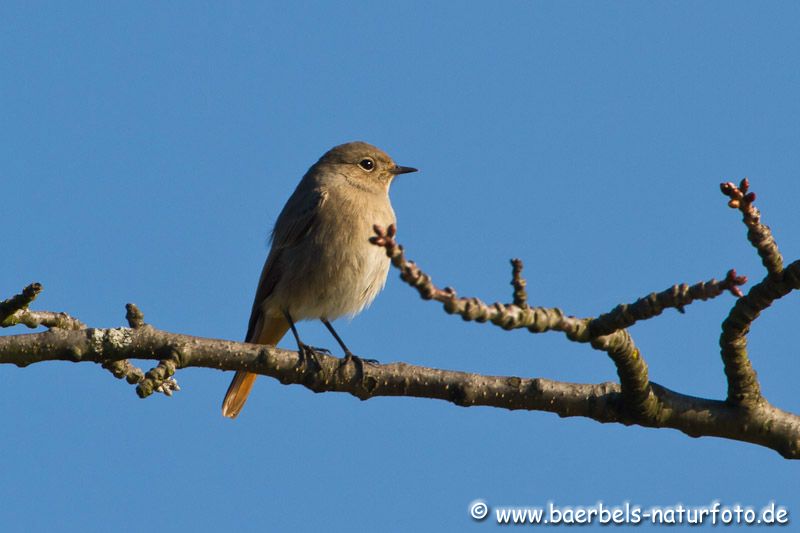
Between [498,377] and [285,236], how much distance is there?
3739mm

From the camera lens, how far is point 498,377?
4930 mm

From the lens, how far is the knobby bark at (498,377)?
4309 millimetres

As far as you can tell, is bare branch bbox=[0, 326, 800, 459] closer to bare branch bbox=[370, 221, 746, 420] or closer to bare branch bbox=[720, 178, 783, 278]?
bare branch bbox=[370, 221, 746, 420]

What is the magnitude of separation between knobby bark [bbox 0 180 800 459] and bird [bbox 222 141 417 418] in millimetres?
2466

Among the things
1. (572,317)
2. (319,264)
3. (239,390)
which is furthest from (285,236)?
(572,317)

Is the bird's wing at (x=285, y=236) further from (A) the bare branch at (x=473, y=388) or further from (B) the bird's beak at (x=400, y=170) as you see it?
(A) the bare branch at (x=473, y=388)

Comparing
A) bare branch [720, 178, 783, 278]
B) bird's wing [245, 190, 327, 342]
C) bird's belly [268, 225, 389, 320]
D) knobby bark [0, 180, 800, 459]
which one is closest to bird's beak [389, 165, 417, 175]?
bird's wing [245, 190, 327, 342]

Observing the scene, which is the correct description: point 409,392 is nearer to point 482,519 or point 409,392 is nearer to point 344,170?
point 482,519

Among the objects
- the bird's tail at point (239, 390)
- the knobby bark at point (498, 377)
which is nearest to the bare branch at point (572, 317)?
the knobby bark at point (498, 377)

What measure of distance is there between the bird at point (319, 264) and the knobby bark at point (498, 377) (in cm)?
247

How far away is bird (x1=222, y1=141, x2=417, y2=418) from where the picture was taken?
7.82 meters

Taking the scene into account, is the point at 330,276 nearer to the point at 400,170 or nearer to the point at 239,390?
the point at 239,390

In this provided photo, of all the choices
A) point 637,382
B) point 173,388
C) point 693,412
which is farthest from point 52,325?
point 693,412

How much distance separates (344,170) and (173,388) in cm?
431
